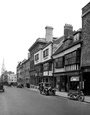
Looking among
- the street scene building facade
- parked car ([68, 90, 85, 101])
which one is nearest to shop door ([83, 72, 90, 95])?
the street scene building facade

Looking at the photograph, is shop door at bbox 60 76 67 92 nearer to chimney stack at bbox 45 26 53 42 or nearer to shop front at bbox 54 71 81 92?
shop front at bbox 54 71 81 92

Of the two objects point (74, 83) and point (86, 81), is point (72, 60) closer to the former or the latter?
point (74, 83)

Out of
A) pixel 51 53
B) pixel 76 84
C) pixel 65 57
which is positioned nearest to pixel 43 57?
pixel 51 53

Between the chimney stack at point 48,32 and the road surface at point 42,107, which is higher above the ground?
the chimney stack at point 48,32

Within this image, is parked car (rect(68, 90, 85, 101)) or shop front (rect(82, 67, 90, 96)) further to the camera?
shop front (rect(82, 67, 90, 96))

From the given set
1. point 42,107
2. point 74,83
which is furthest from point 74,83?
point 42,107

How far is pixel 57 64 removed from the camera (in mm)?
33156

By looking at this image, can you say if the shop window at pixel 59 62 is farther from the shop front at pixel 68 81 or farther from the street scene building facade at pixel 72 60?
the shop front at pixel 68 81

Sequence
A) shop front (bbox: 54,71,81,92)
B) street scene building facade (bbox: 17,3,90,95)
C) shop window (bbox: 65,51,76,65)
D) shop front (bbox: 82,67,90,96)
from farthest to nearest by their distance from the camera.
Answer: shop window (bbox: 65,51,76,65) < shop front (bbox: 54,71,81,92) < street scene building facade (bbox: 17,3,90,95) < shop front (bbox: 82,67,90,96)

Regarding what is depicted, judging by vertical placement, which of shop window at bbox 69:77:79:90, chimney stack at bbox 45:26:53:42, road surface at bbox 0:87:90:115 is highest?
chimney stack at bbox 45:26:53:42

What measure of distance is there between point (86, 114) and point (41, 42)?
3946cm

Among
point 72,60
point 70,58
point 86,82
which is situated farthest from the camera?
point 70,58

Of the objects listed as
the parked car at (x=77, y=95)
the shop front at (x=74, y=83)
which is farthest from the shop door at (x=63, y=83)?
the parked car at (x=77, y=95)

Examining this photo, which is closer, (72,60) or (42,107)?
(42,107)
